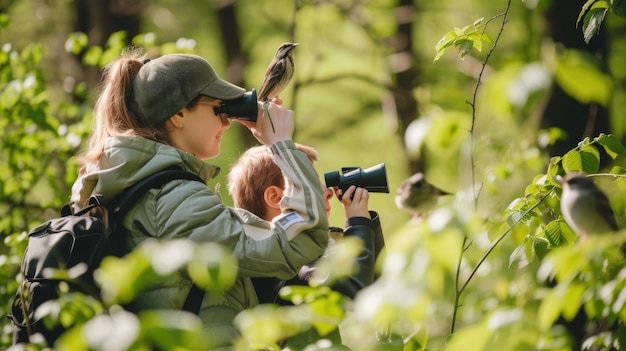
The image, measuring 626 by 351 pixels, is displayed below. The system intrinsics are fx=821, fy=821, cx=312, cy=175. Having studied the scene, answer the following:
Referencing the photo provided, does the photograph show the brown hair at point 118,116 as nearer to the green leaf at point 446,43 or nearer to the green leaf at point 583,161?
the green leaf at point 446,43

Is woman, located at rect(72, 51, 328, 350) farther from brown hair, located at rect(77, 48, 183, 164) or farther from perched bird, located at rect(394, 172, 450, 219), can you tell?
perched bird, located at rect(394, 172, 450, 219)

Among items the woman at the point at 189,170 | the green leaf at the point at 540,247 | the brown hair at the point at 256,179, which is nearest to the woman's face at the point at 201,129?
the woman at the point at 189,170

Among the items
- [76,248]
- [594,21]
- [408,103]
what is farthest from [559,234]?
[408,103]

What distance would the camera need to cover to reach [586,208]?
1.44 metres

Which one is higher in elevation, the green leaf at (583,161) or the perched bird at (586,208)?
the perched bird at (586,208)

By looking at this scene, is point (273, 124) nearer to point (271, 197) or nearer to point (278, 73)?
point (278, 73)

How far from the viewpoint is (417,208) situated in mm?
3854

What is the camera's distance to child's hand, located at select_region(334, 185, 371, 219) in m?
2.38

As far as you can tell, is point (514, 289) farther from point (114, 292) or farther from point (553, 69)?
point (114, 292)

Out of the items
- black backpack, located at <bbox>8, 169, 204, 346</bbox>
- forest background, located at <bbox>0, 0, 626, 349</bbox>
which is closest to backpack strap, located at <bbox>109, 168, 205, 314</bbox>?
black backpack, located at <bbox>8, 169, 204, 346</bbox>

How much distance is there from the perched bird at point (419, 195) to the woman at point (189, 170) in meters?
1.53

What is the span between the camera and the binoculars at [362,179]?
2.48 metres

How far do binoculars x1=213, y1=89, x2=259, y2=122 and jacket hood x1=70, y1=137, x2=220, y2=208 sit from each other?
172mm

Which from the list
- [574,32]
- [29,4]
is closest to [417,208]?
[574,32]
